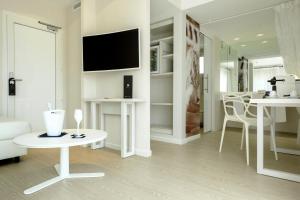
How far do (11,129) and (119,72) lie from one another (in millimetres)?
1530

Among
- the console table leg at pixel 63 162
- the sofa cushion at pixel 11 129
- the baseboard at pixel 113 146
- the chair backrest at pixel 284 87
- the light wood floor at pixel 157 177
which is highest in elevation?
the chair backrest at pixel 284 87

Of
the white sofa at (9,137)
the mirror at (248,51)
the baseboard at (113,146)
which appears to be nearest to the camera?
the white sofa at (9,137)

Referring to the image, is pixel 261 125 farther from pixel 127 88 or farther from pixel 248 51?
pixel 248 51

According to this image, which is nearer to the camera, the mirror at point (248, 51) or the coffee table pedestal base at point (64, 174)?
the coffee table pedestal base at point (64, 174)

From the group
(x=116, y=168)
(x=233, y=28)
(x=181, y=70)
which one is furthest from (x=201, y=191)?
(x=233, y=28)

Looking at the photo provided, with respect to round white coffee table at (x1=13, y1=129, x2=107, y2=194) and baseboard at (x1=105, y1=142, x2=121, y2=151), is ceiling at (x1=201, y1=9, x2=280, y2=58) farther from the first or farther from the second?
round white coffee table at (x1=13, y1=129, x2=107, y2=194)

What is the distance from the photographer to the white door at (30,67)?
10.5 ft

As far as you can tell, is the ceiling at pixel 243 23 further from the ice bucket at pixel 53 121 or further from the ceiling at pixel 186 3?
the ice bucket at pixel 53 121

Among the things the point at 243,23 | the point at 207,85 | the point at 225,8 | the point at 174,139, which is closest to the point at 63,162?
the point at 174,139

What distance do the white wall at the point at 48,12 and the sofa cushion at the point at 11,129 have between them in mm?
1042

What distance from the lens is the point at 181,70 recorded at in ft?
11.1

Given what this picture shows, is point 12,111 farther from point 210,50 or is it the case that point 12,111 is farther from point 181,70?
point 210,50

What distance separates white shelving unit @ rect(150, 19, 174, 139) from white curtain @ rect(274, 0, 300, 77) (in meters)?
1.75

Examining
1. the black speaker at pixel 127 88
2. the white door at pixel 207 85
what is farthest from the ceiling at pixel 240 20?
the black speaker at pixel 127 88
